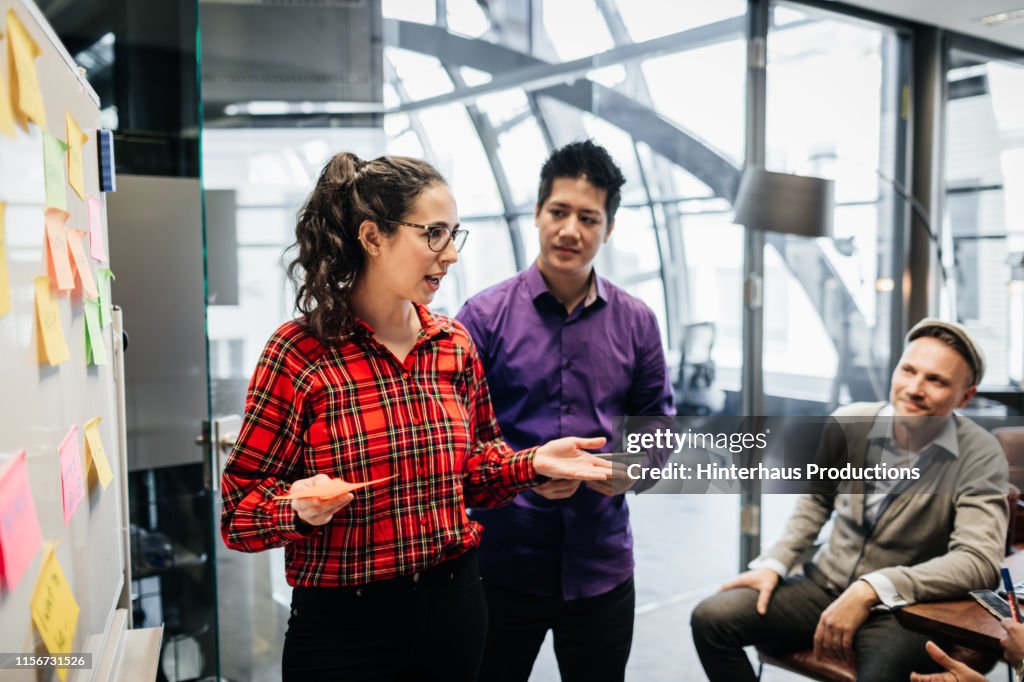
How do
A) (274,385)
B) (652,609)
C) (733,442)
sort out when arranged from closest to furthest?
(274,385), (733,442), (652,609)

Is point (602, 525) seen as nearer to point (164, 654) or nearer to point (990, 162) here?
point (164, 654)

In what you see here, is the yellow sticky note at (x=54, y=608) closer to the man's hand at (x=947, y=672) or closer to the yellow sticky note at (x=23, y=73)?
the yellow sticky note at (x=23, y=73)

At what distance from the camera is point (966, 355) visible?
2.31 meters

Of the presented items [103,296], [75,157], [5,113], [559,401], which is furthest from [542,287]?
[5,113]

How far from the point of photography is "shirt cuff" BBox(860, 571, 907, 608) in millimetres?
2150

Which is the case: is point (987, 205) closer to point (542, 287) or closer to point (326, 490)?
point (542, 287)

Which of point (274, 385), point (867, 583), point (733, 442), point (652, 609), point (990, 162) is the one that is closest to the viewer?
point (274, 385)

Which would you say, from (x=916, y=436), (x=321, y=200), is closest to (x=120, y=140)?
(x=321, y=200)

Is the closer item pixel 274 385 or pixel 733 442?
pixel 274 385

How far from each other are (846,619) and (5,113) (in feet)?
7.48

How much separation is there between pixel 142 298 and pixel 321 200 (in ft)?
4.39

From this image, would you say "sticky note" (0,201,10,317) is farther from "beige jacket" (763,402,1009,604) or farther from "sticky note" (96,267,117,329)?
"beige jacket" (763,402,1009,604)

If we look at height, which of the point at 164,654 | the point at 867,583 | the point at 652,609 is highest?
the point at 867,583

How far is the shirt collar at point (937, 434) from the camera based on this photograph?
2.24m
